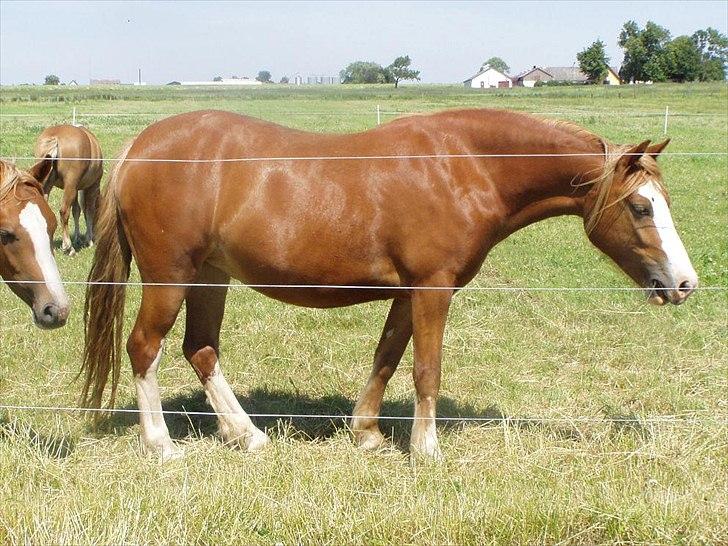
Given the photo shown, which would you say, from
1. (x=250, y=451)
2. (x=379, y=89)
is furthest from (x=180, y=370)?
(x=379, y=89)

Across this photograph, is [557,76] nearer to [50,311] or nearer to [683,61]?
[683,61]

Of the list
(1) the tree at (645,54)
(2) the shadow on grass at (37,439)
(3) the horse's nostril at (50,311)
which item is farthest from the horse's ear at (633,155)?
(1) the tree at (645,54)

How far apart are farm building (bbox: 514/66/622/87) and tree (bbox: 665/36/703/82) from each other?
4652 mm

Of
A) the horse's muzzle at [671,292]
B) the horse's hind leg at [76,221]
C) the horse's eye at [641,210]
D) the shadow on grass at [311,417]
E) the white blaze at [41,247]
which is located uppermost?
the horse's eye at [641,210]

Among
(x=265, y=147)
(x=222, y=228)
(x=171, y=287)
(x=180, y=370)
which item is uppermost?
(x=265, y=147)

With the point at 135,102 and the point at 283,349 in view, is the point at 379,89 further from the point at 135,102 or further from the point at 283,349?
the point at 283,349

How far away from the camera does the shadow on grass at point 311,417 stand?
4797mm

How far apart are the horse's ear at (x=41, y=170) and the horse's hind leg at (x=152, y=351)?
830 mm

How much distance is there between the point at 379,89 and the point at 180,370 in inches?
1011

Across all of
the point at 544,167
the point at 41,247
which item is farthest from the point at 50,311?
the point at 544,167

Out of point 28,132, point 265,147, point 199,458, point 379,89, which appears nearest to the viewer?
point 199,458

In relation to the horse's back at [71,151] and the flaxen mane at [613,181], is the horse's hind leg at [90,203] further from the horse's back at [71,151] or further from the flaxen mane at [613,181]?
the flaxen mane at [613,181]

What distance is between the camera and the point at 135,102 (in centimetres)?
3158

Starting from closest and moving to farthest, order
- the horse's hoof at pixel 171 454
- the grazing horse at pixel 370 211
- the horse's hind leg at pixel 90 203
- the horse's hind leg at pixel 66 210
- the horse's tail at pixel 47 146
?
the grazing horse at pixel 370 211
the horse's hoof at pixel 171 454
the horse's hind leg at pixel 66 210
the horse's tail at pixel 47 146
the horse's hind leg at pixel 90 203
